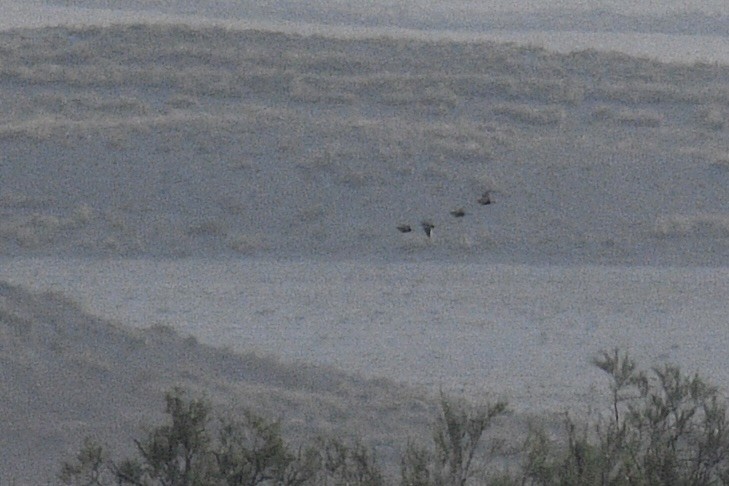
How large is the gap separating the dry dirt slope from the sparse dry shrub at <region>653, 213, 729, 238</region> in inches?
409

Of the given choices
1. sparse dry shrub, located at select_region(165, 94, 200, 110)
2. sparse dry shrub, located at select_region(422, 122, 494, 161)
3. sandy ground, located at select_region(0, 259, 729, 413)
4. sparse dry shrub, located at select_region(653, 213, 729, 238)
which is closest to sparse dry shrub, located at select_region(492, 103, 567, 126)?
sparse dry shrub, located at select_region(422, 122, 494, 161)

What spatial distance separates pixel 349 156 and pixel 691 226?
5.62 meters

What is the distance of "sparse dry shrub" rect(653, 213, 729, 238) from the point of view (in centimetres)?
2183

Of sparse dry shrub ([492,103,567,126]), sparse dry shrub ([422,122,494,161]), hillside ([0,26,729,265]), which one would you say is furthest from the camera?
sparse dry shrub ([492,103,567,126])

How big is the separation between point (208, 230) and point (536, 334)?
7.20 m

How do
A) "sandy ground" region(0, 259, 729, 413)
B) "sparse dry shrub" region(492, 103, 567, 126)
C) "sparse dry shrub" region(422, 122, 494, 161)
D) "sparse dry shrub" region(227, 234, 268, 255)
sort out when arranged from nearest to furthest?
1. "sandy ground" region(0, 259, 729, 413)
2. "sparse dry shrub" region(227, 234, 268, 255)
3. "sparse dry shrub" region(422, 122, 494, 161)
4. "sparse dry shrub" region(492, 103, 567, 126)

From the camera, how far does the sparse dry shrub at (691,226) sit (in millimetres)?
21828

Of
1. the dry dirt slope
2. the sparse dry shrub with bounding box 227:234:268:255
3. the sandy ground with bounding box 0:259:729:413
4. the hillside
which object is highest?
the hillside

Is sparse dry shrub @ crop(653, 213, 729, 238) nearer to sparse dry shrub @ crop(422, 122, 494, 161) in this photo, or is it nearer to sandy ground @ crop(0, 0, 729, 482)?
sandy ground @ crop(0, 0, 729, 482)

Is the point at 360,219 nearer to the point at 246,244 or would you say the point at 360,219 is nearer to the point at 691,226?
the point at 246,244

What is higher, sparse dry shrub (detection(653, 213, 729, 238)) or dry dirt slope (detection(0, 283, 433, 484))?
sparse dry shrub (detection(653, 213, 729, 238))

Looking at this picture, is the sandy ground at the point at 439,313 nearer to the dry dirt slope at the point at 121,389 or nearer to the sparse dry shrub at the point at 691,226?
the dry dirt slope at the point at 121,389

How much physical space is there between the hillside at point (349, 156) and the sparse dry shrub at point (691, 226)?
42mm

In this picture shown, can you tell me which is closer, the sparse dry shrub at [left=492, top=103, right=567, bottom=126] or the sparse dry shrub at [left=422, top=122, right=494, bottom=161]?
the sparse dry shrub at [left=422, top=122, right=494, bottom=161]
